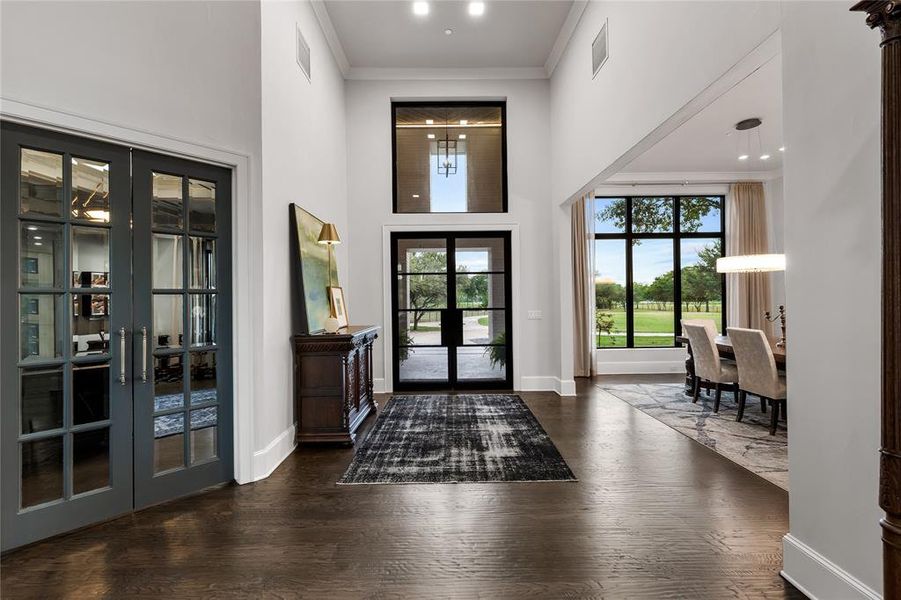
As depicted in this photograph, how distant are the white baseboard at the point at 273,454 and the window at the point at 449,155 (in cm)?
364

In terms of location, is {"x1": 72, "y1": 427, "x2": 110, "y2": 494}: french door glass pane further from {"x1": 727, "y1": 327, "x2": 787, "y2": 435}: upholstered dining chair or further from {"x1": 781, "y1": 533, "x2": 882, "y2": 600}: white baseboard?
{"x1": 727, "y1": 327, "x2": 787, "y2": 435}: upholstered dining chair

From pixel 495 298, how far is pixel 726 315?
4.54 meters

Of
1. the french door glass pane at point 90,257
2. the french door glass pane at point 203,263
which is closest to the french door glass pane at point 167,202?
the french door glass pane at point 203,263

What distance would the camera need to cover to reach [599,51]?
444cm

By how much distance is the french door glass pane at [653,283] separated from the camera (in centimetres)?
796

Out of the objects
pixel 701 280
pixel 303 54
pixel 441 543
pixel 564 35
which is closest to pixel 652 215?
pixel 701 280

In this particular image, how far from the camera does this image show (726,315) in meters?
7.86

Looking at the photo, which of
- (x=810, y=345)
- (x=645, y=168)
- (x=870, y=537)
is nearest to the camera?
(x=870, y=537)

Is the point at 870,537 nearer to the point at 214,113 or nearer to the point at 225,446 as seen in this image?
the point at 225,446

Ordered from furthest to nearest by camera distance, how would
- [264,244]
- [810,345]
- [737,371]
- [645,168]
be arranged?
[645,168], [737,371], [264,244], [810,345]

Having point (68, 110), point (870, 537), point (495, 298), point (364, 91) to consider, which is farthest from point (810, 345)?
point (364, 91)

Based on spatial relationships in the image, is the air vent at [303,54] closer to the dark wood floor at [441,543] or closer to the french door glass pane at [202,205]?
the french door glass pane at [202,205]

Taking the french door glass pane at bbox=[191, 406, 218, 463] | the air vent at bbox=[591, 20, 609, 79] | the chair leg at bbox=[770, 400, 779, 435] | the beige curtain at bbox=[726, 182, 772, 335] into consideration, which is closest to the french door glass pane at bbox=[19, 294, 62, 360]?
the french door glass pane at bbox=[191, 406, 218, 463]

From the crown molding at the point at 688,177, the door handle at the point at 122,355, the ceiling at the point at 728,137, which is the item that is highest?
the ceiling at the point at 728,137
